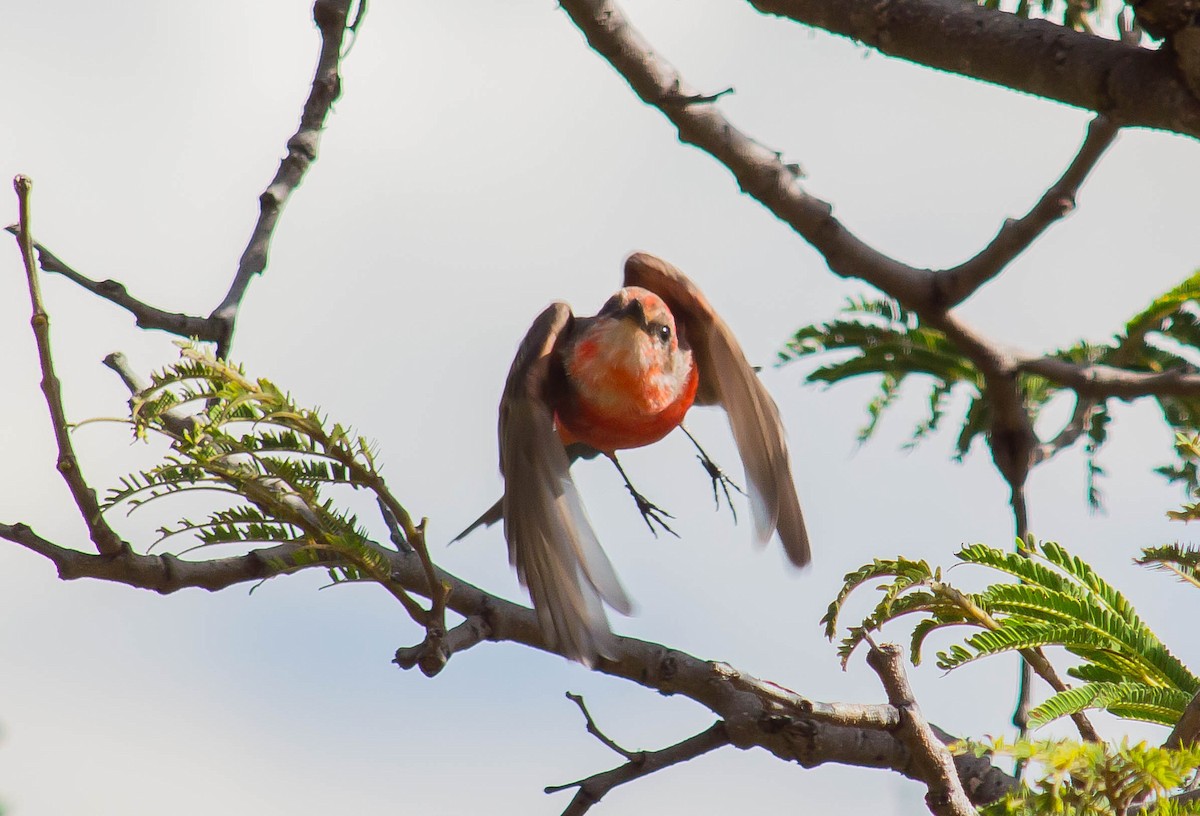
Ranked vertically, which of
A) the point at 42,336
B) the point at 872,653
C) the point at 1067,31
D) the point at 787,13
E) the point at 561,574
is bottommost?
the point at 872,653

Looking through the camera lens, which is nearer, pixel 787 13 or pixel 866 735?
pixel 787 13

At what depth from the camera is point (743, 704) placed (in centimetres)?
322

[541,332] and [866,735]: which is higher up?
[541,332]

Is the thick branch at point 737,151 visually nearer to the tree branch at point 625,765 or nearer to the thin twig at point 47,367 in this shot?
the tree branch at point 625,765

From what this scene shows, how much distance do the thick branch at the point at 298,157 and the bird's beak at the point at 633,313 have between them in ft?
3.77

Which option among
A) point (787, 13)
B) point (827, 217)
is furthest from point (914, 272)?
point (787, 13)

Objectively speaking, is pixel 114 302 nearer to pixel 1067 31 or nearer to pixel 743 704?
pixel 743 704

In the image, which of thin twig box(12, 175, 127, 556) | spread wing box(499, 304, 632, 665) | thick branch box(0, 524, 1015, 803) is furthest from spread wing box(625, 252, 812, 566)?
thin twig box(12, 175, 127, 556)

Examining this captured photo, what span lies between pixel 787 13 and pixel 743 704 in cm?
172

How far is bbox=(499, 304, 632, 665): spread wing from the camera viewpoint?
3.04m

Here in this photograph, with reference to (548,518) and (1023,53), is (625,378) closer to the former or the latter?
(548,518)

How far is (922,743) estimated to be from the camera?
2379mm

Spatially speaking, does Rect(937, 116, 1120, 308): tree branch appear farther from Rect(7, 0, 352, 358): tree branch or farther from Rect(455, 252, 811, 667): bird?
Rect(7, 0, 352, 358): tree branch

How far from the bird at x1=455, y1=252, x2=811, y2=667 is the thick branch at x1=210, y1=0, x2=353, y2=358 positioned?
0.90 metres
